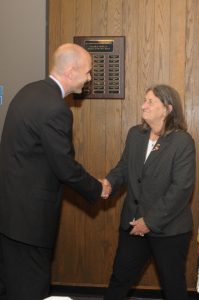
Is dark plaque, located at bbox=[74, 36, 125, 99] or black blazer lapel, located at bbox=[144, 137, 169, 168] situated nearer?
black blazer lapel, located at bbox=[144, 137, 169, 168]

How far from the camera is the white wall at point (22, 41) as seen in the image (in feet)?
11.6

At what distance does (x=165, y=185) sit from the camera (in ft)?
9.10

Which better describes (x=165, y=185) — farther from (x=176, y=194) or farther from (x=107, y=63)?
(x=107, y=63)

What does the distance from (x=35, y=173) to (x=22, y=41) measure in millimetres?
1503

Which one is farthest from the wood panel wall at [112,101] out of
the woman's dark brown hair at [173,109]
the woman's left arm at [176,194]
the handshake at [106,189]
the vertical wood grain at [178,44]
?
the woman's left arm at [176,194]

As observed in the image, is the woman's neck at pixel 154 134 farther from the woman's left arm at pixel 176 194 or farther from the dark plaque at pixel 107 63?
the dark plaque at pixel 107 63

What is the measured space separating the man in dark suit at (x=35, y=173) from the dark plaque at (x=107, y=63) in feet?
3.07

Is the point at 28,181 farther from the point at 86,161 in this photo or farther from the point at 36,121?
the point at 86,161

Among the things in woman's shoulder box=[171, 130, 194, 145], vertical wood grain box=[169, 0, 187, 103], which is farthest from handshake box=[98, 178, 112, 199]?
vertical wood grain box=[169, 0, 187, 103]

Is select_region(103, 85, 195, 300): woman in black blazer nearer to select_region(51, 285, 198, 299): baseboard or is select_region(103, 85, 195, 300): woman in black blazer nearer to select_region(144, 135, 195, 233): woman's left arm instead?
select_region(144, 135, 195, 233): woman's left arm

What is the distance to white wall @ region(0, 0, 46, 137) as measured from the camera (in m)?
3.52

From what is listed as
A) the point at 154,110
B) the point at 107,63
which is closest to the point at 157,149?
the point at 154,110

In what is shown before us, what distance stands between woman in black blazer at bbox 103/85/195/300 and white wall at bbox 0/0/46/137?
1123 millimetres

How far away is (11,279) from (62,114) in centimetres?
98
